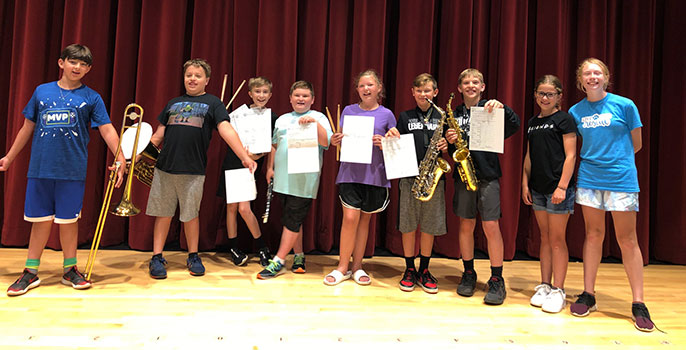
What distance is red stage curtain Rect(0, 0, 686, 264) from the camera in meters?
3.61

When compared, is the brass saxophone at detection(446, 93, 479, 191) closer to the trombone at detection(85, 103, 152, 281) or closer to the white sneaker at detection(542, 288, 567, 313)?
the white sneaker at detection(542, 288, 567, 313)

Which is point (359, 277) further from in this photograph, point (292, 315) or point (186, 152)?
point (186, 152)

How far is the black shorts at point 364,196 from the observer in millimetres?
2791

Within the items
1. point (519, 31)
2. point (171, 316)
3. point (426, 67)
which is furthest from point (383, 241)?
point (519, 31)

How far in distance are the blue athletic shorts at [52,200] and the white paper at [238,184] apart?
0.93 metres

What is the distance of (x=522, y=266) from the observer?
3.58 meters

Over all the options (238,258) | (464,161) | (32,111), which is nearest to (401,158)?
(464,161)

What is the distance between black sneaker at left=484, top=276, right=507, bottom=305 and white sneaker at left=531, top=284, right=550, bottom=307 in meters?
0.18

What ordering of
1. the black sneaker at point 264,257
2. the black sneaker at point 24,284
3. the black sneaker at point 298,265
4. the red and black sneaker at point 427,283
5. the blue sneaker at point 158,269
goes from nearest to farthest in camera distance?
the black sneaker at point 24,284 < the red and black sneaker at point 427,283 < the blue sneaker at point 158,269 < the black sneaker at point 298,265 < the black sneaker at point 264,257

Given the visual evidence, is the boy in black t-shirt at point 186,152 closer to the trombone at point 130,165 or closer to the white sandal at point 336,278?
the trombone at point 130,165

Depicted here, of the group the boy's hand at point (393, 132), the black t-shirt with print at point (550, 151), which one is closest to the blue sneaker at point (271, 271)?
the boy's hand at point (393, 132)

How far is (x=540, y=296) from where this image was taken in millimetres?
2549

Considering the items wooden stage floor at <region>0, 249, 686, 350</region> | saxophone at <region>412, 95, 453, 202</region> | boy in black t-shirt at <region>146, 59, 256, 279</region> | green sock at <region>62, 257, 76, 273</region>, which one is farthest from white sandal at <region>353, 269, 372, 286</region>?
green sock at <region>62, 257, 76, 273</region>

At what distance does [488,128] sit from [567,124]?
486 mm
